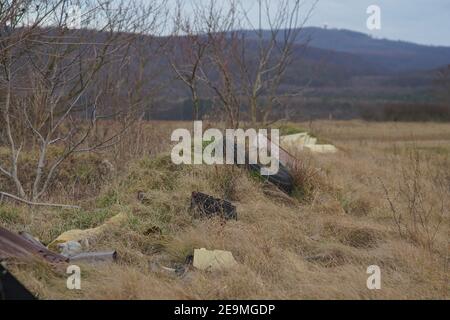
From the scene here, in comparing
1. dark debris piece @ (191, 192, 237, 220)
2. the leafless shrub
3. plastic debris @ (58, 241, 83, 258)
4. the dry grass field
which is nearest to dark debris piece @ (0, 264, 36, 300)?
the dry grass field

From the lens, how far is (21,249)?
16.1 feet

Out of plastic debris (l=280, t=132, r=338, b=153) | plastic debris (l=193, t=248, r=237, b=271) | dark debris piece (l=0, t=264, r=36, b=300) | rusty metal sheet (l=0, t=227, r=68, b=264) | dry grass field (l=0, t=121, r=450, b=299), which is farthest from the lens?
plastic debris (l=280, t=132, r=338, b=153)

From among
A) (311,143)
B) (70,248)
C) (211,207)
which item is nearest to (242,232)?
(211,207)

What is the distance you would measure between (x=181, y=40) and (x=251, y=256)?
7.02m

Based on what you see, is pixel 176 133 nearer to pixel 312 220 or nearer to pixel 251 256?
pixel 312 220

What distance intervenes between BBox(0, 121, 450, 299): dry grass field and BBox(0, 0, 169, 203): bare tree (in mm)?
543

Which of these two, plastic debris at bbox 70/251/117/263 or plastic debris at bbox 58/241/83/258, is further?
plastic debris at bbox 58/241/83/258

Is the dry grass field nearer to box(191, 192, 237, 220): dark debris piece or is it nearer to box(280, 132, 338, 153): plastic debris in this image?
box(191, 192, 237, 220): dark debris piece

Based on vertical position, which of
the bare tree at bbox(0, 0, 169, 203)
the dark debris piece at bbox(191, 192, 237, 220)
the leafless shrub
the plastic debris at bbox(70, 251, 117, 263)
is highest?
the bare tree at bbox(0, 0, 169, 203)

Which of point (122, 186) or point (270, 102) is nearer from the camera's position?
point (122, 186)

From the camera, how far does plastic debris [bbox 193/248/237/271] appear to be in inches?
200
